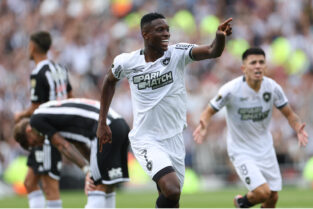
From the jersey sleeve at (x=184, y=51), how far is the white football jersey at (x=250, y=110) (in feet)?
7.93

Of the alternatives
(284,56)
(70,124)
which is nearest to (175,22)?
(284,56)

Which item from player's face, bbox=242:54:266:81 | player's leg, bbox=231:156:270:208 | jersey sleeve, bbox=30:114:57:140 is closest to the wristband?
jersey sleeve, bbox=30:114:57:140

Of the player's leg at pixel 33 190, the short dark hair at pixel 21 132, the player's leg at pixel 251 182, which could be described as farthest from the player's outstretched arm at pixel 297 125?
the player's leg at pixel 33 190

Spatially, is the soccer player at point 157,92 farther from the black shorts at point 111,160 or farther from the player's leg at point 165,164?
the black shorts at point 111,160

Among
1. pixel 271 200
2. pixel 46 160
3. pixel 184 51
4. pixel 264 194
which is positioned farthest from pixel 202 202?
pixel 184 51

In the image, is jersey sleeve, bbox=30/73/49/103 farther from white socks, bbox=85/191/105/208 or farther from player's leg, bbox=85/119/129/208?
white socks, bbox=85/191/105/208

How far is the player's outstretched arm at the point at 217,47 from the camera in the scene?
6859mm

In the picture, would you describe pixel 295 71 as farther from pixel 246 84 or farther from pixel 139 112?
pixel 139 112

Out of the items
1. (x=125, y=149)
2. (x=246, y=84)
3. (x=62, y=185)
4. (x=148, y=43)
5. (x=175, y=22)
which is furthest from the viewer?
(x=175, y=22)

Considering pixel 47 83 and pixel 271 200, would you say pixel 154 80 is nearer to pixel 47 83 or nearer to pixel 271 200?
pixel 47 83

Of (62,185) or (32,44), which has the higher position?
(32,44)

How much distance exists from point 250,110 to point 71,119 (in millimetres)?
2782

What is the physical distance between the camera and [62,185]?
19.8 m

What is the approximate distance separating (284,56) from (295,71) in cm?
55
